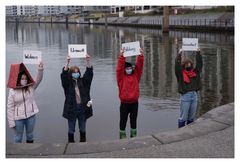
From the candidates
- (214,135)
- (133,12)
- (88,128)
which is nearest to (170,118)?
(88,128)

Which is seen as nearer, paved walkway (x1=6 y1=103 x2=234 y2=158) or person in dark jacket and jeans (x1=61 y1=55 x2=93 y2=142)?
paved walkway (x1=6 y1=103 x2=234 y2=158)

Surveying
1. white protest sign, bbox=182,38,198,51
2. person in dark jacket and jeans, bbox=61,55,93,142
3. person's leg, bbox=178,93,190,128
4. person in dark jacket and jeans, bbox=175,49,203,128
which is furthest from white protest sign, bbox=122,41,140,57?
person's leg, bbox=178,93,190,128

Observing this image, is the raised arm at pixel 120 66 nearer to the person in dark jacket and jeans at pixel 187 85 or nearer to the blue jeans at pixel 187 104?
the person in dark jacket and jeans at pixel 187 85

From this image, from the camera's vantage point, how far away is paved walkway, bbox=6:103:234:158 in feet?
15.6

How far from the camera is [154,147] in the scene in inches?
197

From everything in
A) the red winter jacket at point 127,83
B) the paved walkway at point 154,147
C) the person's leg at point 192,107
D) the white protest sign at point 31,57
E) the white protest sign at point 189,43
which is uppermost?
the white protest sign at point 189,43

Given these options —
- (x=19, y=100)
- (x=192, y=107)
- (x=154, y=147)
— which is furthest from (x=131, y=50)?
(x=19, y=100)

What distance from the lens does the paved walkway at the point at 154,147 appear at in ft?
15.6

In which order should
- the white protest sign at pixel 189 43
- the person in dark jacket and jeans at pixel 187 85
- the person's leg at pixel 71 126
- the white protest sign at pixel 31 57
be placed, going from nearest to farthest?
the white protest sign at pixel 31 57, the person's leg at pixel 71 126, the person in dark jacket and jeans at pixel 187 85, the white protest sign at pixel 189 43

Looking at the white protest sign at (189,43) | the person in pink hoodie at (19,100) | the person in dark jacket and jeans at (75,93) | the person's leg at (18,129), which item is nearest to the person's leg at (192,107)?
the white protest sign at (189,43)

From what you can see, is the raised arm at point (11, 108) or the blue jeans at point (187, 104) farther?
the blue jeans at point (187, 104)

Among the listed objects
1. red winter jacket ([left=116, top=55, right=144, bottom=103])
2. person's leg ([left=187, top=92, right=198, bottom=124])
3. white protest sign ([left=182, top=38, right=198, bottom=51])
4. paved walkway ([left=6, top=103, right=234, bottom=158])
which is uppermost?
white protest sign ([left=182, top=38, right=198, bottom=51])

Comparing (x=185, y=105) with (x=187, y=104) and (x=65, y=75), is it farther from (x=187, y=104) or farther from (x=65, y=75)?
(x=65, y=75)

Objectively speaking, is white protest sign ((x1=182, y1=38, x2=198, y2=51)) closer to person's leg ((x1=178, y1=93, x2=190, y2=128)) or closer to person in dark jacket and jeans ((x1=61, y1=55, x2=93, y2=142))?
person's leg ((x1=178, y1=93, x2=190, y2=128))
